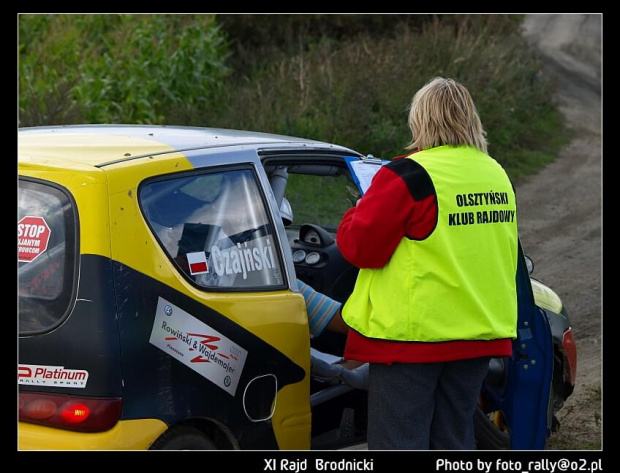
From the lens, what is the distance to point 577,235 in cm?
1170

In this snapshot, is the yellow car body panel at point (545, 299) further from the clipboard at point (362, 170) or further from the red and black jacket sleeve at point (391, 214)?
the red and black jacket sleeve at point (391, 214)

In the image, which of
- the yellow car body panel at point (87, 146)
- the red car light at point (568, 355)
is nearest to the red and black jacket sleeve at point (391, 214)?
the yellow car body panel at point (87, 146)

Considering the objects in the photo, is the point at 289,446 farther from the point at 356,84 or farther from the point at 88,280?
the point at 356,84

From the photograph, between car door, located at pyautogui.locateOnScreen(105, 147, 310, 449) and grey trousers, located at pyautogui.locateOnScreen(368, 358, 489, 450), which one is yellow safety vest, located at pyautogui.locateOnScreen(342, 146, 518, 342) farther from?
car door, located at pyautogui.locateOnScreen(105, 147, 310, 449)

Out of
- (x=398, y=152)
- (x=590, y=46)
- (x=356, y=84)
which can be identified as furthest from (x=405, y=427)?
(x=590, y=46)

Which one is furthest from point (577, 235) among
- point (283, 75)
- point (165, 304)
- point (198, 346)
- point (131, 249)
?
point (131, 249)

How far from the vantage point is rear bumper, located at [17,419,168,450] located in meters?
3.41

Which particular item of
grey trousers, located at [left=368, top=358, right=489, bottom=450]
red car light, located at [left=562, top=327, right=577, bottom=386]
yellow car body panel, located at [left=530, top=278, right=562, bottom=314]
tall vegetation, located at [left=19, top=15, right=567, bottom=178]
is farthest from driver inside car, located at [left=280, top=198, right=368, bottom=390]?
tall vegetation, located at [left=19, top=15, right=567, bottom=178]

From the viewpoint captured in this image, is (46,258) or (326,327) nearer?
(46,258)

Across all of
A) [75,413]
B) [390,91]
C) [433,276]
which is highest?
[390,91]

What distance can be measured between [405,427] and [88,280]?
1432 mm

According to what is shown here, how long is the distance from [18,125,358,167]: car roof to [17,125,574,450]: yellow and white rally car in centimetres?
1

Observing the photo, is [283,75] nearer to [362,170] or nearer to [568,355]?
[568,355]

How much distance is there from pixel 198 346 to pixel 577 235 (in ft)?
28.9
